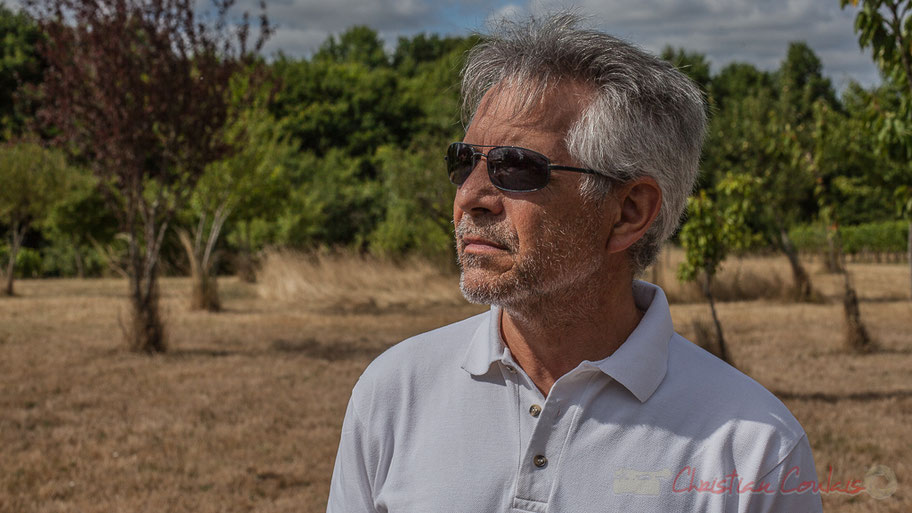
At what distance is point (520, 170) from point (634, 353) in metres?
0.42

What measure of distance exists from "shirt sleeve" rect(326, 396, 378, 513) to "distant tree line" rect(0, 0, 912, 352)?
88 centimetres

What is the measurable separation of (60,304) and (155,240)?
259 inches

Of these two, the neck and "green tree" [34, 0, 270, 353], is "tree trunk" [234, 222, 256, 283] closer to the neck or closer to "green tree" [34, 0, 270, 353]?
"green tree" [34, 0, 270, 353]

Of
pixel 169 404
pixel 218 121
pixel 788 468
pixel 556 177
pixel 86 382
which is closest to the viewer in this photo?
pixel 788 468

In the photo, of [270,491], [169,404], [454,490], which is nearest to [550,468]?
[454,490]

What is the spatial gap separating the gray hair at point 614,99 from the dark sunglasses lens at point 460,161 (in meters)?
0.15

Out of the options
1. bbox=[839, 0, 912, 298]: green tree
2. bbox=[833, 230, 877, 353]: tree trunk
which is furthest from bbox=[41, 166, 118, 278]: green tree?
bbox=[839, 0, 912, 298]: green tree

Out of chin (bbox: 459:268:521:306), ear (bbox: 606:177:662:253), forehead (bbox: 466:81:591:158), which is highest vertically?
forehead (bbox: 466:81:591:158)

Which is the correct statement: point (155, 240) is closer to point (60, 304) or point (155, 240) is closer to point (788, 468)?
point (60, 304)

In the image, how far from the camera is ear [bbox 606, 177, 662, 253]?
173 cm

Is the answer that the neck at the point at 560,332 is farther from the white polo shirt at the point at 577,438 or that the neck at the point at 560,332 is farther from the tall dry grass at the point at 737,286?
the tall dry grass at the point at 737,286

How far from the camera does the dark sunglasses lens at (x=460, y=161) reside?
5.76ft

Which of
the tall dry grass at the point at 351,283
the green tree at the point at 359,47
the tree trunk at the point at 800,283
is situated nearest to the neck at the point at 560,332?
the tall dry grass at the point at 351,283

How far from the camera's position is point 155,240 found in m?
10.2
